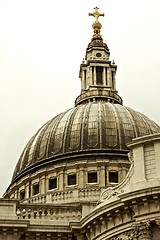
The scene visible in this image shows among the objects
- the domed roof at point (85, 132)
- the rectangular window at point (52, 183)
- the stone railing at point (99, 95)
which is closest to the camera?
the rectangular window at point (52, 183)

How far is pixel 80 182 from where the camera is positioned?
251 ft

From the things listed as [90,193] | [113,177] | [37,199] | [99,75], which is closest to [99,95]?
[99,75]

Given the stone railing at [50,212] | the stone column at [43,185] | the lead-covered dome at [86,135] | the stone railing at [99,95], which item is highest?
the stone railing at [99,95]

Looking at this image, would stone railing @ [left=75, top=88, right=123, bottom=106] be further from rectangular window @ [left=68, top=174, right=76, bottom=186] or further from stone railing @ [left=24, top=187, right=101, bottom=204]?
stone railing @ [left=24, top=187, right=101, bottom=204]

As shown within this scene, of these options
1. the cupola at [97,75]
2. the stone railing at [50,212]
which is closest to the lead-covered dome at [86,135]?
the cupola at [97,75]

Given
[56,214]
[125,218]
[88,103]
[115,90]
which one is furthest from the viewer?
[115,90]

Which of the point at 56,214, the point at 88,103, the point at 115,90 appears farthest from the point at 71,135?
the point at 56,214

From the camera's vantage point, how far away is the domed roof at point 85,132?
79.1 meters

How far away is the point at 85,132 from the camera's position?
262 ft

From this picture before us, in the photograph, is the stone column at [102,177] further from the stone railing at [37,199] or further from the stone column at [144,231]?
the stone column at [144,231]

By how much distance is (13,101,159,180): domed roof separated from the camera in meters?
79.1

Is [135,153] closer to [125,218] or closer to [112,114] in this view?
[125,218]

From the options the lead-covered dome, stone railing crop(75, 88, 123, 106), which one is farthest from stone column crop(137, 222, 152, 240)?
stone railing crop(75, 88, 123, 106)

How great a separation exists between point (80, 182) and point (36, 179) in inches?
201
